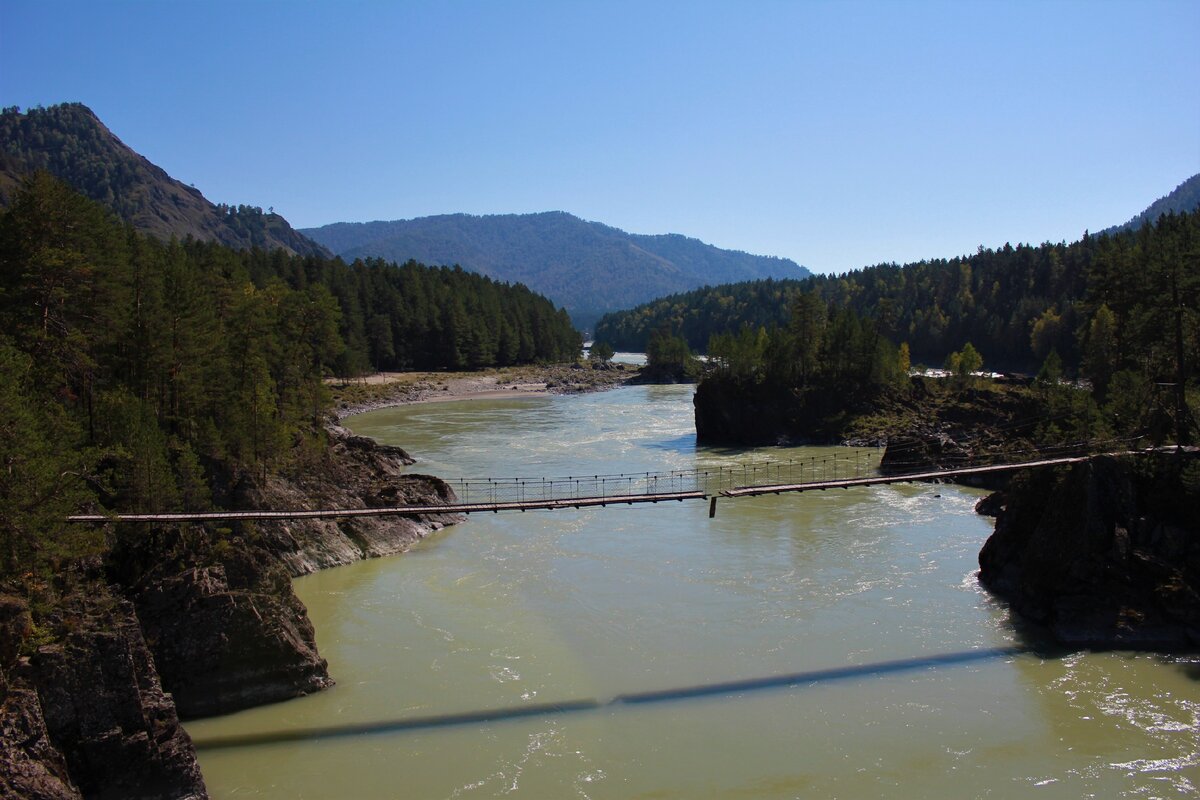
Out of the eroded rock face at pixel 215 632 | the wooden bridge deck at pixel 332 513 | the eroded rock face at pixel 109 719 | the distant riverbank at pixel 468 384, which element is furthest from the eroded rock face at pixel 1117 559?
the distant riverbank at pixel 468 384

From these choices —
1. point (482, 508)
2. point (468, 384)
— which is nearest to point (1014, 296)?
point (468, 384)

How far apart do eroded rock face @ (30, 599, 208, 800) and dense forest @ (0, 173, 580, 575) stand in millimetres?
1933

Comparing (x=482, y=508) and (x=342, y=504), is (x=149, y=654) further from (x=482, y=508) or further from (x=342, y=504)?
(x=342, y=504)

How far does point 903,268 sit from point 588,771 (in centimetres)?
15809

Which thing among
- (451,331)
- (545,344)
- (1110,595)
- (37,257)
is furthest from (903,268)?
(37,257)

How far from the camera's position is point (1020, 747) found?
1686 cm

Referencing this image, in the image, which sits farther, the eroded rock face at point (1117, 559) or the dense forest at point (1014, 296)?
the dense forest at point (1014, 296)

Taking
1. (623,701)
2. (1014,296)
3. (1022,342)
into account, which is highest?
(1014,296)

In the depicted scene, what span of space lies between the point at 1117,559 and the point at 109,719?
24.8 meters

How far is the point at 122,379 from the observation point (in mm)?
27406

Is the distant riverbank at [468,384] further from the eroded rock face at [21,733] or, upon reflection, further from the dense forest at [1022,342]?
the eroded rock face at [21,733]

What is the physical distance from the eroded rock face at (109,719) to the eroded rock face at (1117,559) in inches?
843

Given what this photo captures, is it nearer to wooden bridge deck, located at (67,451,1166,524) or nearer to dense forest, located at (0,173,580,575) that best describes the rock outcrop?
dense forest, located at (0,173,580,575)

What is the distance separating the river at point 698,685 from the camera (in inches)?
623
